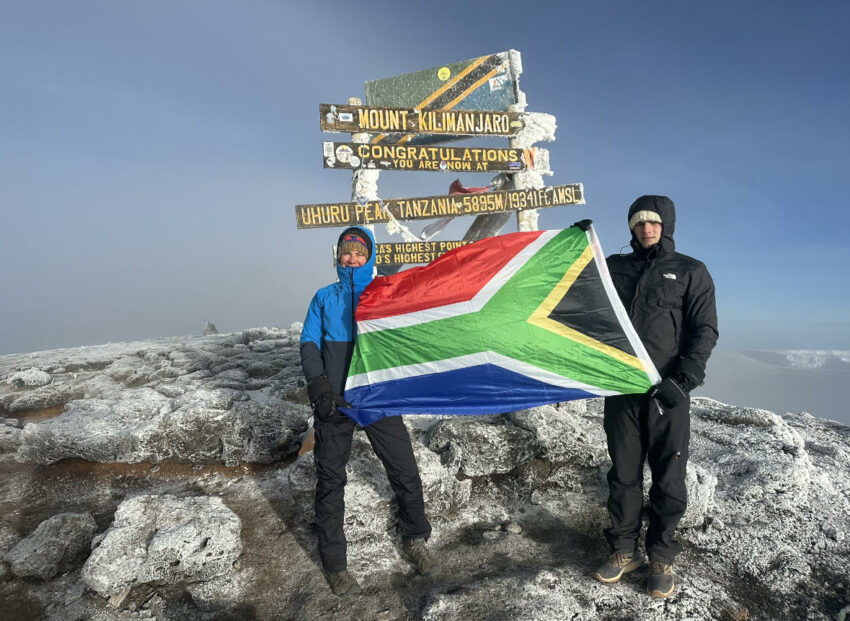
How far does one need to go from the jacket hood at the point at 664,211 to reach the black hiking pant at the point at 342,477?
2.86 metres

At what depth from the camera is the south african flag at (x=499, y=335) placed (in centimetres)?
370

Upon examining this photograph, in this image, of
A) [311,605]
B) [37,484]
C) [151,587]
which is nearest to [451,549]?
[311,605]

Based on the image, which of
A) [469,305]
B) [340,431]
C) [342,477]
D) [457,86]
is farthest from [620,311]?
[457,86]

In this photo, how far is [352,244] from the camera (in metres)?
4.15

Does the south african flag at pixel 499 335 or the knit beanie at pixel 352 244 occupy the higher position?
the knit beanie at pixel 352 244

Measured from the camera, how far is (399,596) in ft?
12.0

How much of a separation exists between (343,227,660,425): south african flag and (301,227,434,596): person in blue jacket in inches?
5.9

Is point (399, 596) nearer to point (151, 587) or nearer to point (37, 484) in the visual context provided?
point (151, 587)

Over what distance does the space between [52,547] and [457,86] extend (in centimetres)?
992

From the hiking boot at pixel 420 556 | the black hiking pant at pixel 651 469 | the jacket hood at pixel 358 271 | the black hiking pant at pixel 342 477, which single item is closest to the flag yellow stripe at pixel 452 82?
the jacket hood at pixel 358 271

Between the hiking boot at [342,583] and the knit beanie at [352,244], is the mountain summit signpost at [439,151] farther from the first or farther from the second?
the hiking boot at [342,583]

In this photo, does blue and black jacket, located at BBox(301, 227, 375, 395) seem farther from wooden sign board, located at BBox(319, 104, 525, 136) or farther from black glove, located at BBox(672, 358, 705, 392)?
wooden sign board, located at BBox(319, 104, 525, 136)

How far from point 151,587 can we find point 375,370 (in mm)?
2835

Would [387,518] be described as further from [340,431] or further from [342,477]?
[340,431]
